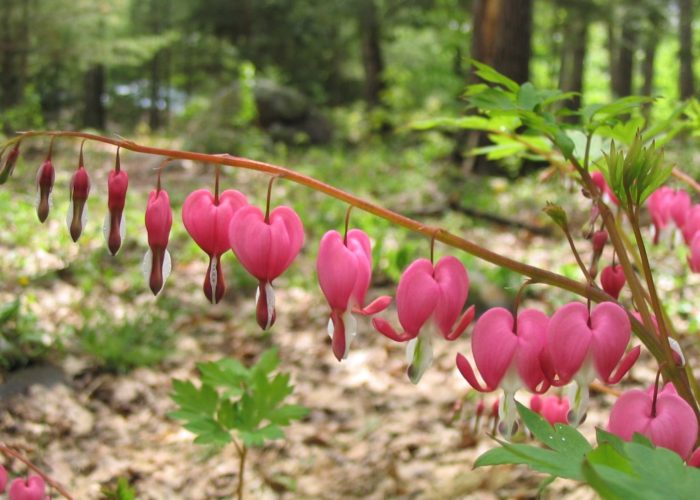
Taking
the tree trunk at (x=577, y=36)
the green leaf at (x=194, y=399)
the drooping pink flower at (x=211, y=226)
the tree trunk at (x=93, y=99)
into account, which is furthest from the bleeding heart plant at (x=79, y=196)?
the tree trunk at (x=93, y=99)

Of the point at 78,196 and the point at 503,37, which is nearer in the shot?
the point at 78,196

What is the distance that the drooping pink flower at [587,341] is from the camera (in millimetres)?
798

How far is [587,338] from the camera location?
31.3 inches

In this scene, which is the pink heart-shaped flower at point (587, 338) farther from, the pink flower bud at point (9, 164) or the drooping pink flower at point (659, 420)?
the pink flower bud at point (9, 164)

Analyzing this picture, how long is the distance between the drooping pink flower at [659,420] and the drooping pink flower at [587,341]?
0.04 meters

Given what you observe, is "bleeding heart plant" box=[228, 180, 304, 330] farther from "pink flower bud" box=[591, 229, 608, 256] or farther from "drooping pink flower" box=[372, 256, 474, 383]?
"pink flower bud" box=[591, 229, 608, 256]

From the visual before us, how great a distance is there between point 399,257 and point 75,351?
1.71 meters

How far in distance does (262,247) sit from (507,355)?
324 mm

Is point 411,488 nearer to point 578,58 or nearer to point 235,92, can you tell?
point 235,92

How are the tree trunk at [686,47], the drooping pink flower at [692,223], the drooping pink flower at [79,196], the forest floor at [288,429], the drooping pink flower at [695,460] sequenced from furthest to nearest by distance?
the tree trunk at [686,47] → the forest floor at [288,429] → the drooping pink flower at [692,223] → the drooping pink flower at [79,196] → the drooping pink flower at [695,460]

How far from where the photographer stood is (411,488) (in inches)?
80.0

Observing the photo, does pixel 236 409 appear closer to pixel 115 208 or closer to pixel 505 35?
pixel 115 208

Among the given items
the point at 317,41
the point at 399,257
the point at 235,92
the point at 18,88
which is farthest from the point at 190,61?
the point at 399,257

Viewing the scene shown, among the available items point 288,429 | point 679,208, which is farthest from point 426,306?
point 288,429
